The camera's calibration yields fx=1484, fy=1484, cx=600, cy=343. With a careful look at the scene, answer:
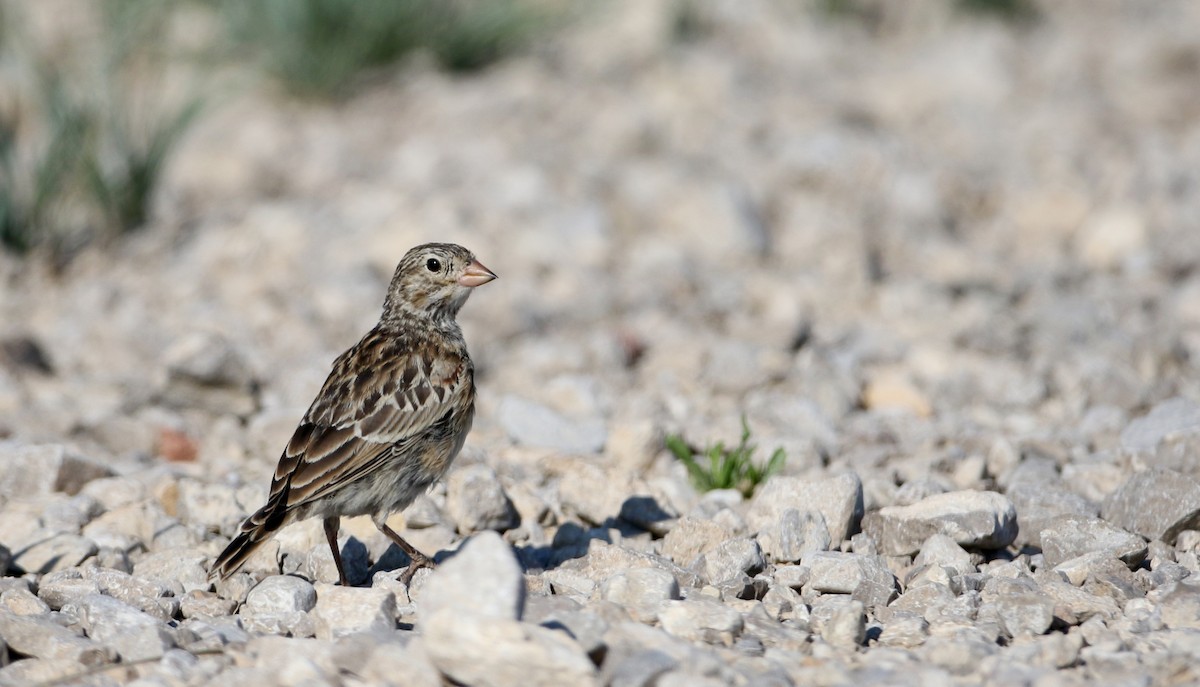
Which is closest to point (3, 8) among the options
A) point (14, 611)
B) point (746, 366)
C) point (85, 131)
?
point (85, 131)

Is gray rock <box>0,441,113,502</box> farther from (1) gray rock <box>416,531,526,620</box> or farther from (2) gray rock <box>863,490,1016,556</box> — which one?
(2) gray rock <box>863,490,1016,556</box>

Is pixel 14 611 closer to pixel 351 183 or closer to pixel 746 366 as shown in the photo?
pixel 746 366

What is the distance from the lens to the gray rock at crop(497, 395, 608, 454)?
593cm

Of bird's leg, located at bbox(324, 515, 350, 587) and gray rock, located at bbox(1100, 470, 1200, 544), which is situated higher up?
bird's leg, located at bbox(324, 515, 350, 587)

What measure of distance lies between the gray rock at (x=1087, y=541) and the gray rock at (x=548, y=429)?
6.29ft

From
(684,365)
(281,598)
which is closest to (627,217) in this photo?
(684,365)

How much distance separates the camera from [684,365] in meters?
6.79

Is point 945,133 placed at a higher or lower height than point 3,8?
lower

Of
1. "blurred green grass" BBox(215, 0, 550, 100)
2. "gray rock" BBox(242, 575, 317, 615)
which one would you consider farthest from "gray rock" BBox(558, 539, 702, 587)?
"blurred green grass" BBox(215, 0, 550, 100)

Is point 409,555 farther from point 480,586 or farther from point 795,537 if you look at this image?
point 480,586

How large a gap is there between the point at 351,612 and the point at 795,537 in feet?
4.76

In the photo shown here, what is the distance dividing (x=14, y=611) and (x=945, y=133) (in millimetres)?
6902

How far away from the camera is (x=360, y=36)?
384 inches

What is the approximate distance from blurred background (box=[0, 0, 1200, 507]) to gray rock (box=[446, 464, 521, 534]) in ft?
2.46
